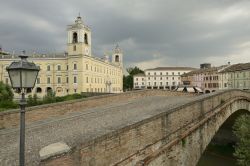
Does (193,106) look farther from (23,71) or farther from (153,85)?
(153,85)

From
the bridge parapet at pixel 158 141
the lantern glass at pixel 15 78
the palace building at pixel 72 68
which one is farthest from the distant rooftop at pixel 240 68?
the lantern glass at pixel 15 78

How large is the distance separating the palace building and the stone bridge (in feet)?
143

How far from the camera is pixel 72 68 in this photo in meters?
58.1

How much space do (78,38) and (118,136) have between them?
166ft

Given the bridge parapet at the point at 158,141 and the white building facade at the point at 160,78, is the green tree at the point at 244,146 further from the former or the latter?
the white building facade at the point at 160,78

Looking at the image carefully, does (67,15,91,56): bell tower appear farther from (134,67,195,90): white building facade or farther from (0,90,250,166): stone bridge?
(134,67,195,90): white building facade

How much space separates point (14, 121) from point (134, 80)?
96.5 m

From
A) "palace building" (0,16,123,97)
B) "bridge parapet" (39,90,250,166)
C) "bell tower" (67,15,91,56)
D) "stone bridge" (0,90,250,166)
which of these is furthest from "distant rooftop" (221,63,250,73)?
"bridge parapet" (39,90,250,166)

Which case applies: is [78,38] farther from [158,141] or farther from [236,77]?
[158,141]

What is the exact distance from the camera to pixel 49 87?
62344 mm

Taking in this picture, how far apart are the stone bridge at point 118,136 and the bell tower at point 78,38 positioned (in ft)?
139

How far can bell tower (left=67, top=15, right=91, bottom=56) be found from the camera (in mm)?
54094

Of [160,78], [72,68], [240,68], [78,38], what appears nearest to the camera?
[78,38]

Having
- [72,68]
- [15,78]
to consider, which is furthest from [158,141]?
[72,68]
